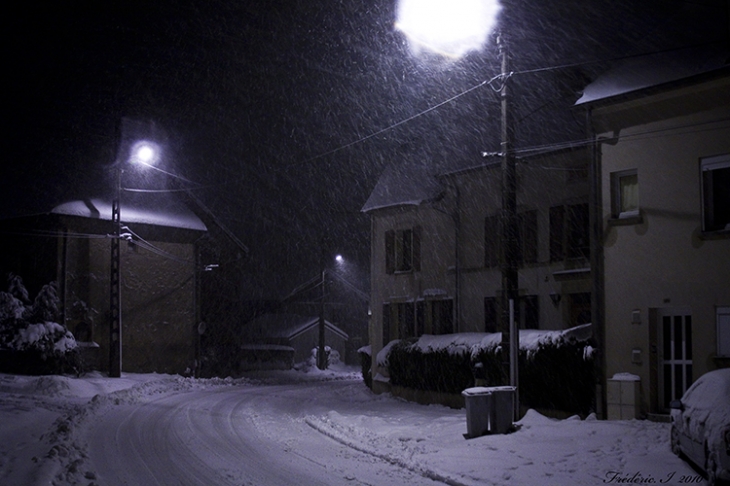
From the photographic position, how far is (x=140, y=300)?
38.6 meters

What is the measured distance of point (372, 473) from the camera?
34.3 feet

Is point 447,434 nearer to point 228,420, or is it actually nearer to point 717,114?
point 228,420

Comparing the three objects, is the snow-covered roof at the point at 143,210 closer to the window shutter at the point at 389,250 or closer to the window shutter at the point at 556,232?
the window shutter at the point at 389,250

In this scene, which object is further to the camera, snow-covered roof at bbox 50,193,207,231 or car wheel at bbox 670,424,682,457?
snow-covered roof at bbox 50,193,207,231

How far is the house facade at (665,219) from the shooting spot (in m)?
15.1

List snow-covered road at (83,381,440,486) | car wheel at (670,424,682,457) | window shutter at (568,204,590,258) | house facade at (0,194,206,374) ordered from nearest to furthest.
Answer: snow-covered road at (83,381,440,486) → car wheel at (670,424,682,457) → window shutter at (568,204,590,258) → house facade at (0,194,206,374)

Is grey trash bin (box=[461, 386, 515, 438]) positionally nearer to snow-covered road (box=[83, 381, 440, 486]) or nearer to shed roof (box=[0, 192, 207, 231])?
snow-covered road (box=[83, 381, 440, 486])

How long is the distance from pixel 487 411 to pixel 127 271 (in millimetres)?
29147

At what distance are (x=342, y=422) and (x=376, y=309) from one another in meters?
12.6

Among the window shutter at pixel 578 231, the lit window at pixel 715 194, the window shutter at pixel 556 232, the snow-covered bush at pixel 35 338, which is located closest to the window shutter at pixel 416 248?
the window shutter at pixel 556 232

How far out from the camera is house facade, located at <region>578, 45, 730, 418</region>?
596 inches

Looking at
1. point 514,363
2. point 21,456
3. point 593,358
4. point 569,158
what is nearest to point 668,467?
point 514,363

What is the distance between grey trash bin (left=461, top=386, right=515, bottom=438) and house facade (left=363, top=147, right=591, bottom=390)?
434 centimetres

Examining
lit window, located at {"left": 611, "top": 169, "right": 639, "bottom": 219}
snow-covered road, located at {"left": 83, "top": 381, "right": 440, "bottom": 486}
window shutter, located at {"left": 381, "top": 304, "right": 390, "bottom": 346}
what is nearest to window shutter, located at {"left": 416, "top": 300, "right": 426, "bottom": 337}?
window shutter, located at {"left": 381, "top": 304, "right": 390, "bottom": 346}
